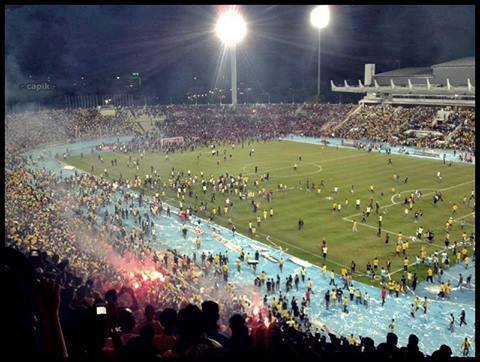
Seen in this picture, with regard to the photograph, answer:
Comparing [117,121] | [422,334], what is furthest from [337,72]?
[422,334]

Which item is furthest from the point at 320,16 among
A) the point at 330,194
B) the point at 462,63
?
the point at 330,194

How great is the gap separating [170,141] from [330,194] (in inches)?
1049

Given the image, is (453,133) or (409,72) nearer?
(453,133)

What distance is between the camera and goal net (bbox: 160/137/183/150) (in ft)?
177

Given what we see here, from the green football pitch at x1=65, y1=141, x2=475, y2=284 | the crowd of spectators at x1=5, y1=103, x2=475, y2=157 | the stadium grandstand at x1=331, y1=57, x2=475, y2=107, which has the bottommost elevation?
the green football pitch at x1=65, y1=141, x2=475, y2=284

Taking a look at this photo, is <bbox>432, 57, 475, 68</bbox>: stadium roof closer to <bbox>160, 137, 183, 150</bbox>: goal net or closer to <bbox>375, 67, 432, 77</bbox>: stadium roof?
<bbox>375, 67, 432, 77</bbox>: stadium roof

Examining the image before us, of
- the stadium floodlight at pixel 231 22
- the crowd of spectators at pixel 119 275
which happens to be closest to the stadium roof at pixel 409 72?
the crowd of spectators at pixel 119 275

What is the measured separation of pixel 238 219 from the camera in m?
28.3

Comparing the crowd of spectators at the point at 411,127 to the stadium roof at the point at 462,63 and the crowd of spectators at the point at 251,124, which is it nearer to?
the crowd of spectators at the point at 251,124

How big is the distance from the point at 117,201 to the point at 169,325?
2684cm

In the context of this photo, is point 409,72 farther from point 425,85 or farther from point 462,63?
point 462,63

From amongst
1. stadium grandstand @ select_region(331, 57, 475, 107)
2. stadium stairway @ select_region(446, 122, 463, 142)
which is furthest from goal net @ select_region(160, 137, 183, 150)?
stadium grandstand @ select_region(331, 57, 475, 107)

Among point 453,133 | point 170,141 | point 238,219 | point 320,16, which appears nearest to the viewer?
point 238,219

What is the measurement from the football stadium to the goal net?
390 millimetres
